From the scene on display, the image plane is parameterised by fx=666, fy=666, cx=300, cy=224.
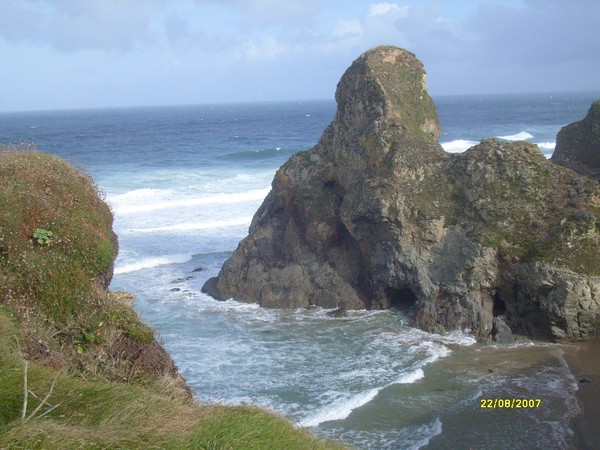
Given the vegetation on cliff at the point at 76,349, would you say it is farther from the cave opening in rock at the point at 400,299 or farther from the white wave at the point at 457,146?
the white wave at the point at 457,146

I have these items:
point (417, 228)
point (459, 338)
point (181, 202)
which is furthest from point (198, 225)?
point (459, 338)

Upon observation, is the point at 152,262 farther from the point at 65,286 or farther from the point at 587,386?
the point at 587,386

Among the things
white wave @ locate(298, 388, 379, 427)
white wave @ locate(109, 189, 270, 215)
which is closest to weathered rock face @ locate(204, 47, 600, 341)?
white wave @ locate(298, 388, 379, 427)

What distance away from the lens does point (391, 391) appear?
16094 mm

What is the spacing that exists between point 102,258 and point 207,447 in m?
6.37

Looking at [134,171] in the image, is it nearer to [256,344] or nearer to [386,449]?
[256,344]

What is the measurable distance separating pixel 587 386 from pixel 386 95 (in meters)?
12.7

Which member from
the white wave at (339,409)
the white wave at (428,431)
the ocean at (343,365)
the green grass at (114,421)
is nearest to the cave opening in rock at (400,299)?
the ocean at (343,365)

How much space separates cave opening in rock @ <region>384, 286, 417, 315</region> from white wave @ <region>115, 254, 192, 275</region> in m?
11.1

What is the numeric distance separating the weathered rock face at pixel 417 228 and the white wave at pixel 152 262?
4982 mm

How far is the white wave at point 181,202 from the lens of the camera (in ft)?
137

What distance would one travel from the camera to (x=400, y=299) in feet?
76.0

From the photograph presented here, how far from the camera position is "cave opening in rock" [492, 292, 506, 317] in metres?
20.6

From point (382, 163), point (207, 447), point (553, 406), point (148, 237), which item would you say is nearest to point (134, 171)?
point (148, 237)
